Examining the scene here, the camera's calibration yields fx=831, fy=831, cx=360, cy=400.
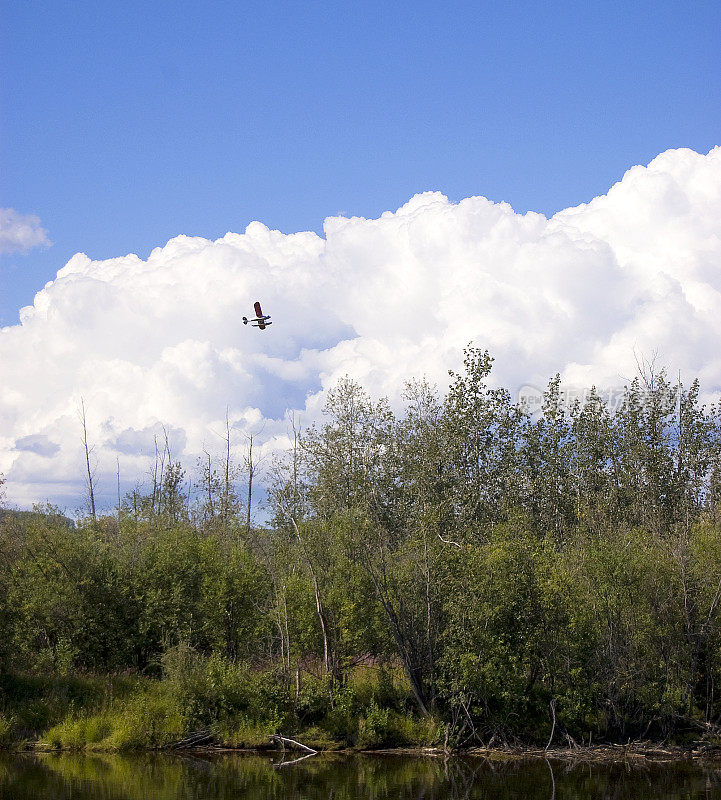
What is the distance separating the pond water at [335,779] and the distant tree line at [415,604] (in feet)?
8.44

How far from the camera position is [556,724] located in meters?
31.8

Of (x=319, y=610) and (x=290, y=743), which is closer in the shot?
(x=290, y=743)

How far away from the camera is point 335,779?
90.8ft

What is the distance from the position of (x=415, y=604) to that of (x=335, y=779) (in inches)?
289

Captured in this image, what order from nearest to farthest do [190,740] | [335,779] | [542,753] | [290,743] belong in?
[335,779]
[542,753]
[290,743]
[190,740]

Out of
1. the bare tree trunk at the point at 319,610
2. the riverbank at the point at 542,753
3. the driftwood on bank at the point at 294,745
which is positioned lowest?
the riverbank at the point at 542,753

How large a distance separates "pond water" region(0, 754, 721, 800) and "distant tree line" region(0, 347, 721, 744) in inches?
101

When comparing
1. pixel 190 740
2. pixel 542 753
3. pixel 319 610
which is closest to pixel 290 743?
pixel 190 740

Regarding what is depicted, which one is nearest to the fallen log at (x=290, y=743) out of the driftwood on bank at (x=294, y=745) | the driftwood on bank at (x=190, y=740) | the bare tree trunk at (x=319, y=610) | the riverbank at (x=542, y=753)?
the driftwood on bank at (x=294, y=745)

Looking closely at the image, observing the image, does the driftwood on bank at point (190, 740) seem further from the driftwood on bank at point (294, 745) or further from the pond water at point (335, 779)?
the driftwood on bank at point (294, 745)

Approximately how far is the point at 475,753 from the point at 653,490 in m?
22.5

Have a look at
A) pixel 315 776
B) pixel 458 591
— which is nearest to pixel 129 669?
pixel 315 776

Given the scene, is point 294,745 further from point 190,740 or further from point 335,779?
point 335,779

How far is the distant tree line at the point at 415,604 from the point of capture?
31.7 meters
